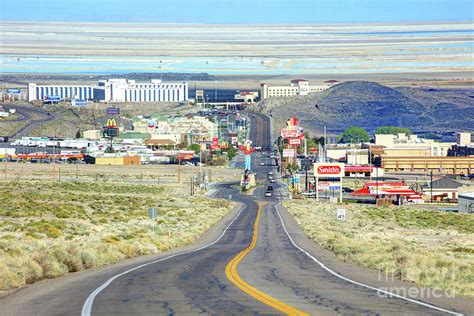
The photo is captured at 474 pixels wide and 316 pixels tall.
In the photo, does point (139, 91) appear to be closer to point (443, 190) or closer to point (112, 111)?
point (112, 111)

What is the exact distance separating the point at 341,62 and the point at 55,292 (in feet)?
551

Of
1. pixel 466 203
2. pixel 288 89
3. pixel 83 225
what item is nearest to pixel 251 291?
pixel 83 225

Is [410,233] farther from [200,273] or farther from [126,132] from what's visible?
[126,132]

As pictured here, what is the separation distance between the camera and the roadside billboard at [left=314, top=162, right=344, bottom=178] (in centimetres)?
5975

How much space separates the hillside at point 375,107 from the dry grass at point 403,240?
323 feet

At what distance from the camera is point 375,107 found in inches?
6467

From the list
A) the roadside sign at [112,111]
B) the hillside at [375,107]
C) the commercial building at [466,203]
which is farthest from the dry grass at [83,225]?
the hillside at [375,107]

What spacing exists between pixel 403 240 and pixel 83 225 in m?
9.43

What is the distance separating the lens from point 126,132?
12338cm

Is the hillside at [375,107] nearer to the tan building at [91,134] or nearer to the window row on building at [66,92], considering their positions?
the window row on building at [66,92]

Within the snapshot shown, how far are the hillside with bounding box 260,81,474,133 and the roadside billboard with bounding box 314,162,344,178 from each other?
84.2 m

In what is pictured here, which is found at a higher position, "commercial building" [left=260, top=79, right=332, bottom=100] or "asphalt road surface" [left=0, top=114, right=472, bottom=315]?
"commercial building" [left=260, top=79, right=332, bottom=100]

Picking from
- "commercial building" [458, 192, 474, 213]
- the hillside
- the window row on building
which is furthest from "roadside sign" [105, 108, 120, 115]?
"commercial building" [458, 192, 474, 213]

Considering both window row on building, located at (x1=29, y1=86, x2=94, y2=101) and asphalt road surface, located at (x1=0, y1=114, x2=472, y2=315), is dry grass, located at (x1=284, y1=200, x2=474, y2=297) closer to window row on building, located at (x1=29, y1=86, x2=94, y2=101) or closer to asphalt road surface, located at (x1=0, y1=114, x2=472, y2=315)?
asphalt road surface, located at (x1=0, y1=114, x2=472, y2=315)
